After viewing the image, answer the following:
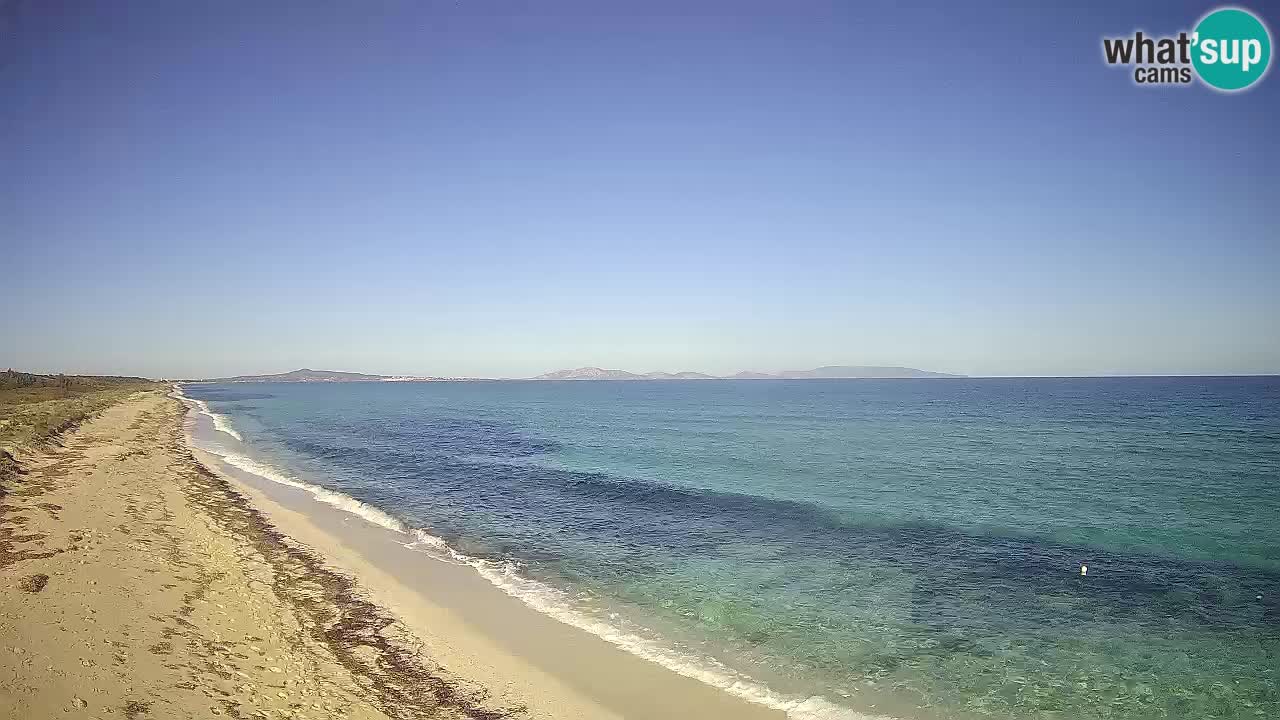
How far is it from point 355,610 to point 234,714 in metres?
4.88

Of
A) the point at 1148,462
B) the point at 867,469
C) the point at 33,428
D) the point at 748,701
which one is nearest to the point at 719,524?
the point at 748,701

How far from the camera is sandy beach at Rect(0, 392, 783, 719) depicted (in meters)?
8.57

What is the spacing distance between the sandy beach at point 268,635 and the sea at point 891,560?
131 cm

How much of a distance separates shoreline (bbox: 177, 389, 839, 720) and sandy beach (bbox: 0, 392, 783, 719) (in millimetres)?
50

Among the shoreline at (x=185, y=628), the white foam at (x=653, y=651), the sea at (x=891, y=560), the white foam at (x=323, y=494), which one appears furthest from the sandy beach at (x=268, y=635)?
the white foam at (x=323, y=494)

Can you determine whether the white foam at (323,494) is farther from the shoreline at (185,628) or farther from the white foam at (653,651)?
the white foam at (653,651)

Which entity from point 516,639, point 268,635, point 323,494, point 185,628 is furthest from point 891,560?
point 323,494

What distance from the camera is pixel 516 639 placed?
12.0m

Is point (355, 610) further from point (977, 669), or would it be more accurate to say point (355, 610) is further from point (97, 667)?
point (977, 669)

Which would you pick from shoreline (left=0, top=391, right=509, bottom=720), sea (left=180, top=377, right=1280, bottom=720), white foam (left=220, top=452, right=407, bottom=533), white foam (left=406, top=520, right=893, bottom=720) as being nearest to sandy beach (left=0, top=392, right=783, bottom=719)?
shoreline (left=0, top=391, right=509, bottom=720)

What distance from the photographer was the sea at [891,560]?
424 inches

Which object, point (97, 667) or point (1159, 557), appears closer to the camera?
point (97, 667)

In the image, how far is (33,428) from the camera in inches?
1366

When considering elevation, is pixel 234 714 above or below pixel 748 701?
above
